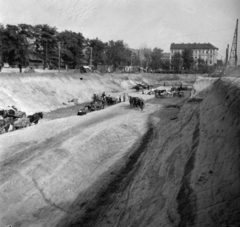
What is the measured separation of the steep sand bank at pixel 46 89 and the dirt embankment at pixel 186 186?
24947 millimetres

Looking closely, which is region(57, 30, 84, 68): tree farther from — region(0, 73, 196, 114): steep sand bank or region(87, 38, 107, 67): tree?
region(0, 73, 196, 114): steep sand bank

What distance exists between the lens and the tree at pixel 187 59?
11738 centimetres

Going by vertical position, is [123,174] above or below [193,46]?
below

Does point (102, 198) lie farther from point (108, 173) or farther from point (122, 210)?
point (108, 173)

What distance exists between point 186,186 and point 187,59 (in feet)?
366

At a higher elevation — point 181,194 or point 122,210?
point 181,194

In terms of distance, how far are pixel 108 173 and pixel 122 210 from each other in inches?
200

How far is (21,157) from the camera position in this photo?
1916 cm

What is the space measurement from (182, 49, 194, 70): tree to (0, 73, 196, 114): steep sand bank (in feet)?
181

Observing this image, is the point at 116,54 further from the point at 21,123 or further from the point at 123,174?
the point at 123,174

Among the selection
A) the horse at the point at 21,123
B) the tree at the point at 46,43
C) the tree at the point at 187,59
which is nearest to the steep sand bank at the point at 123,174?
the horse at the point at 21,123

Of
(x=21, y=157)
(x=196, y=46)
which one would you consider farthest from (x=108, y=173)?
(x=196, y=46)

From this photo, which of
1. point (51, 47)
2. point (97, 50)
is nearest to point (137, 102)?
point (51, 47)

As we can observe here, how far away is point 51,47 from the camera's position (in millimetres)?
76625
